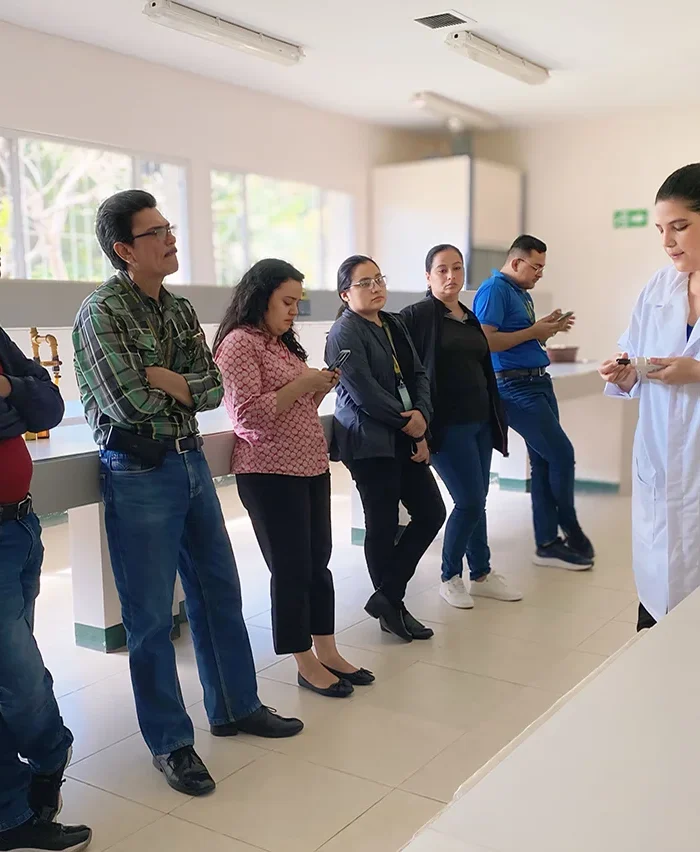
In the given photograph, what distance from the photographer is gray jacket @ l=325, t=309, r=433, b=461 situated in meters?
2.87

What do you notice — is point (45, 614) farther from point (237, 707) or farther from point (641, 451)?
point (641, 451)

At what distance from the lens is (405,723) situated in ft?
8.15

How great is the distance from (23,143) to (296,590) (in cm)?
419

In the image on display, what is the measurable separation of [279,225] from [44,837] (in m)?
6.33

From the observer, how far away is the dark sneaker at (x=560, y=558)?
396 cm

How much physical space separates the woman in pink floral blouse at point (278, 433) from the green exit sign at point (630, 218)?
20.1ft

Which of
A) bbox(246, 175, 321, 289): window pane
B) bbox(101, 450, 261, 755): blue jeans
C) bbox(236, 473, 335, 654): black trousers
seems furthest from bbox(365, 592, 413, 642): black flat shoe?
bbox(246, 175, 321, 289): window pane

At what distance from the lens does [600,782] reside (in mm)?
920

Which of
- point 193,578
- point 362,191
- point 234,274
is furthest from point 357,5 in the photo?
point 193,578

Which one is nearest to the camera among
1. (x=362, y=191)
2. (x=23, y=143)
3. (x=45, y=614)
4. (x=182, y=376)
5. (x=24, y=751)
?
(x=24, y=751)

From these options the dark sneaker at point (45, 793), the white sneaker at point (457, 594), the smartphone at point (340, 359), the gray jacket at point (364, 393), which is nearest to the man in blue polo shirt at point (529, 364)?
the white sneaker at point (457, 594)

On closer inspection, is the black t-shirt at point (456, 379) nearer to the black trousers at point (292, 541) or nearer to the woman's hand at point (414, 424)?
the woman's hand at point (414, 424)

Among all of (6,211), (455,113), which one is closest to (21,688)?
(6,211)

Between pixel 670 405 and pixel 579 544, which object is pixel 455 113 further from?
pixel 670 405
